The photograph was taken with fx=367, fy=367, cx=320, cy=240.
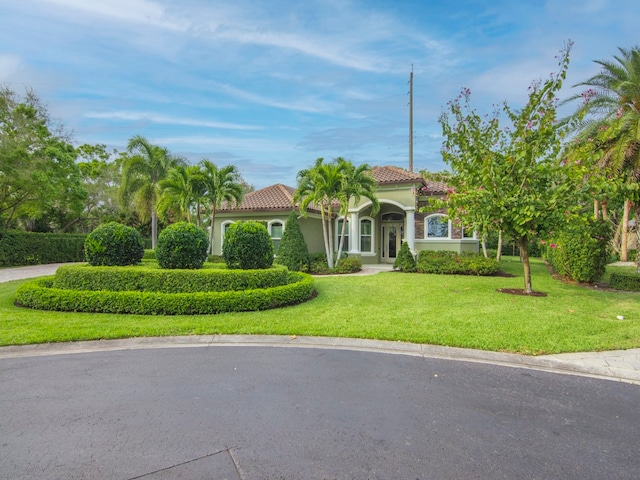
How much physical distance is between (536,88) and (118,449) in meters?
11.6

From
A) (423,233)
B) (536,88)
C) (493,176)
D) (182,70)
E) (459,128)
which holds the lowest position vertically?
(423,233)

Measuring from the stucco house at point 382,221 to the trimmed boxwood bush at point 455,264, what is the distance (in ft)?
6.06

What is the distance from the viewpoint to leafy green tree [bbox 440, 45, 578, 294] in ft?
31.7

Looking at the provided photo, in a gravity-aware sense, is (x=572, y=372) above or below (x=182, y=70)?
below

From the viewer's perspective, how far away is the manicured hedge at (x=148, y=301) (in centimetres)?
806

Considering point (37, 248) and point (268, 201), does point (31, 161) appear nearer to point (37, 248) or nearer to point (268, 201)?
point (37, 248)

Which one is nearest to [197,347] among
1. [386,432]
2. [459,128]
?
[386,432]

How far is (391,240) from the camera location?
21.7 m

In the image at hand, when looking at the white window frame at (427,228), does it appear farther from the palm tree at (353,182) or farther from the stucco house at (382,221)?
the palm tree at (353,182)

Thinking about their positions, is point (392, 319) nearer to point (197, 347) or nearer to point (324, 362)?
point (324, 362)

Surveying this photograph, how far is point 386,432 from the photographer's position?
3389 mm

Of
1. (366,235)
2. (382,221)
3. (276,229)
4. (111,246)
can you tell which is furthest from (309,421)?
(382,221)

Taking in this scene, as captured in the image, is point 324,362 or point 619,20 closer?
point 324,362

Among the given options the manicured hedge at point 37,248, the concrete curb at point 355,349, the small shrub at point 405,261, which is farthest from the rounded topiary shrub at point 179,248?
the manicured hedge at point 37,248
